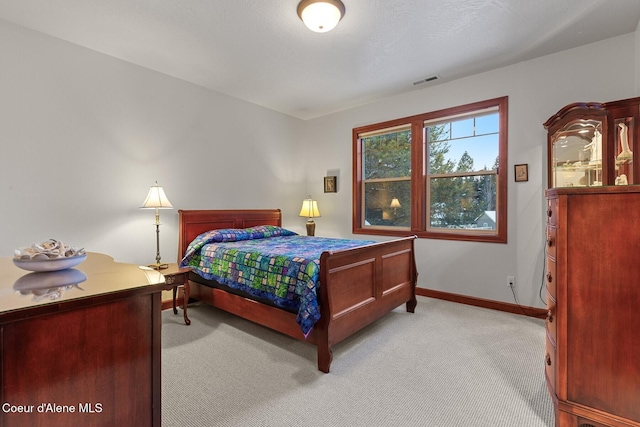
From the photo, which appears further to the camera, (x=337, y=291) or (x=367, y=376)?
Result: (x=337, y=291)

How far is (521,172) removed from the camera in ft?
10.2

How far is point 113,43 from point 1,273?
2.48m

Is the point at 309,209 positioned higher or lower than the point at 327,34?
lower

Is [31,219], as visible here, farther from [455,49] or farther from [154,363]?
[455,49]

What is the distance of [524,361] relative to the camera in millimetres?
2193

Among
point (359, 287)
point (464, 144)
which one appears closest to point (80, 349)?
point (359, 287)

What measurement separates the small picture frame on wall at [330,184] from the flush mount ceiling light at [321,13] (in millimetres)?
2565

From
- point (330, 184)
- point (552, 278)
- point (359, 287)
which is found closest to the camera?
point (552, 278)

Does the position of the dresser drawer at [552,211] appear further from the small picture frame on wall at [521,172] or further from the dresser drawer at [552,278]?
the small picture frame on wall at [521,172]

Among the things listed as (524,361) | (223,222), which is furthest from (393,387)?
(223,222)

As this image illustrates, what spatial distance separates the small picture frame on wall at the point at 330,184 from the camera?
473cm

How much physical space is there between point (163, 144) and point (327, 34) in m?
2.14

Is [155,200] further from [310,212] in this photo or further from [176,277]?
[310,212]

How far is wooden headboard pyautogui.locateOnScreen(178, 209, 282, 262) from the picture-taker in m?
3.43
